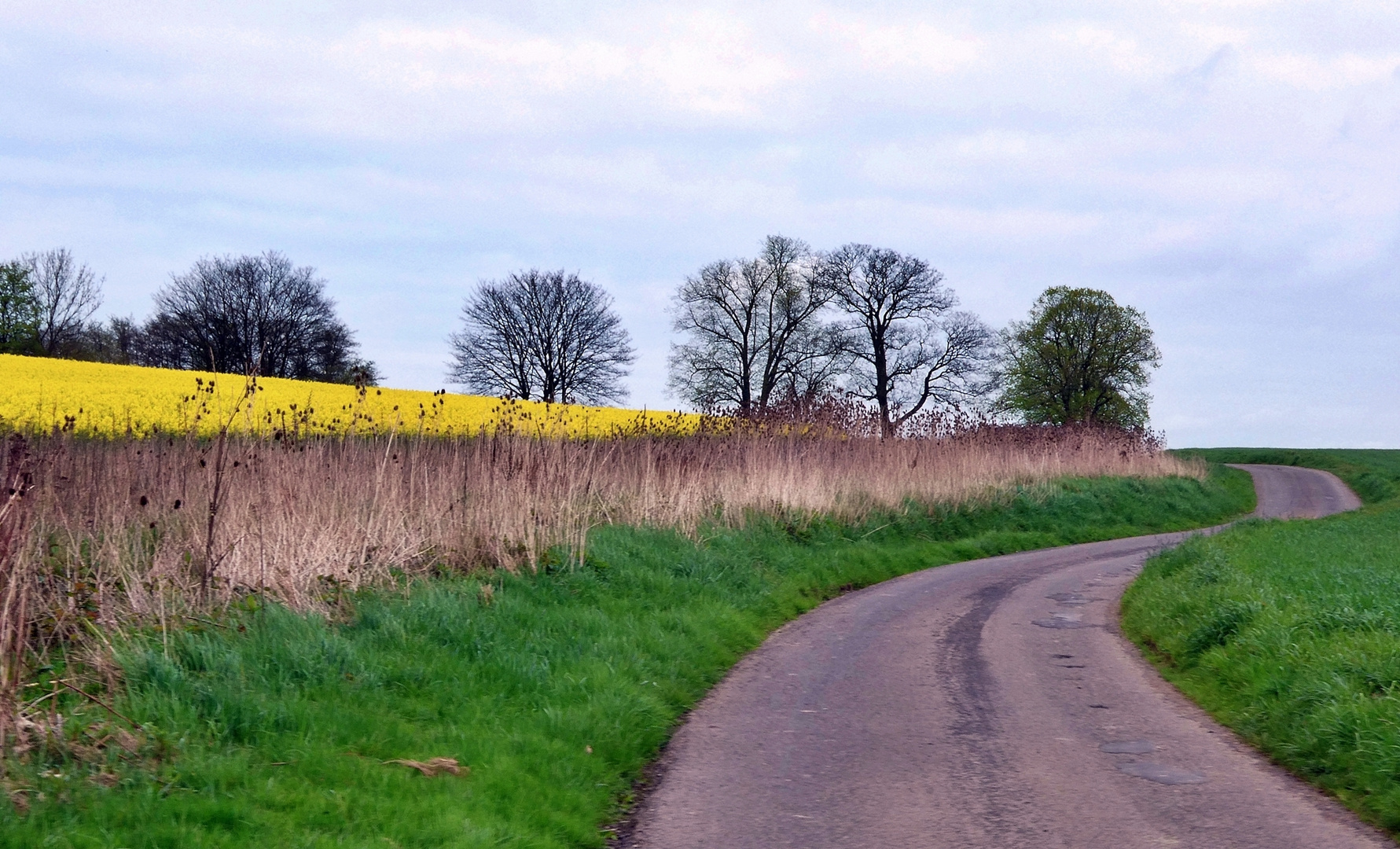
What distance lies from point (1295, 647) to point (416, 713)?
622 cm

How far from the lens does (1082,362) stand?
58.8 metres

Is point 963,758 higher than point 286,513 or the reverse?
the reverse

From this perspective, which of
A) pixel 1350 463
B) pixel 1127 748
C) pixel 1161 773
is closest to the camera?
pixel 1161 773

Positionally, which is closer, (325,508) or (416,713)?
(416,713)

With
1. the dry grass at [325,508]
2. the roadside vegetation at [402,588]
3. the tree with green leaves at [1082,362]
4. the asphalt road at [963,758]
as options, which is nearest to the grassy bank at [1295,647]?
the asphalt road at [963,758]

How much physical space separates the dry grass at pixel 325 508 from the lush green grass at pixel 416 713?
543 mm

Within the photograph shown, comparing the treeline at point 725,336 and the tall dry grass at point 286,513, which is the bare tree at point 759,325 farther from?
the tall dry grass at point 286,513

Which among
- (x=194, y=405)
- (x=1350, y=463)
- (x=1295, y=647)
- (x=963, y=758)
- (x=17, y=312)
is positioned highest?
(x=17, y=312)

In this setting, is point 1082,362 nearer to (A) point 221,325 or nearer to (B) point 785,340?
(B) point 785,340

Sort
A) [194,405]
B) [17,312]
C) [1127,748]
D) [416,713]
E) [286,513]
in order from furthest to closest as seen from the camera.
→ [17,312] < [194,405] < [286,513] < [1127,748] < [416,713]

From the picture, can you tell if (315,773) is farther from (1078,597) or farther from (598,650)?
(1078,597)

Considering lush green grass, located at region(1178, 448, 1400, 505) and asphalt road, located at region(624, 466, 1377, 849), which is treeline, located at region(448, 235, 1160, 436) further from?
asphalt road, located at region(624, 466, 1377, 849)

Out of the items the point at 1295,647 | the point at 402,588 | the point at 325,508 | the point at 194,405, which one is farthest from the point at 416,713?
the point at 194,405

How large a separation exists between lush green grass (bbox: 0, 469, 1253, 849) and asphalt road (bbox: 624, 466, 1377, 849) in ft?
1.45
